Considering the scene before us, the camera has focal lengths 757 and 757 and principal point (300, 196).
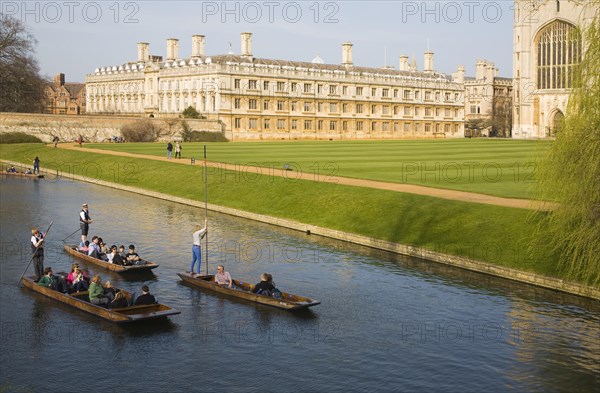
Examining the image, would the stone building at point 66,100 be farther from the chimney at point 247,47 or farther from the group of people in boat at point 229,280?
the group of people in boat at point 229,280

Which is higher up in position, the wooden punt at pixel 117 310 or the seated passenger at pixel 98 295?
the seated passenger at pixel 98 295

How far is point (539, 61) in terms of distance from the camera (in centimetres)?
10931

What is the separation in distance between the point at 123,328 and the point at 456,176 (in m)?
28.7

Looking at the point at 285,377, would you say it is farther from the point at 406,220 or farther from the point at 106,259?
the point at 406,220

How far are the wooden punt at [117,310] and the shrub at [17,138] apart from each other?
59123mm

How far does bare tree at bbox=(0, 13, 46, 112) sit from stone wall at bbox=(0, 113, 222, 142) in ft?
19.9

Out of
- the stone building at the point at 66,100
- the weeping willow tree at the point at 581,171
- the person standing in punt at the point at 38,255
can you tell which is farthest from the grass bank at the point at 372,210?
the stone building at the point at 66,100

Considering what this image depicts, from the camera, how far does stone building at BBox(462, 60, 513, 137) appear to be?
145 meters

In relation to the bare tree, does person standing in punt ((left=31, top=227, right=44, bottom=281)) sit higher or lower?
lower

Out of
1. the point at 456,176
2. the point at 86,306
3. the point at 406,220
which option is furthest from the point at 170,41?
the point at 86,306

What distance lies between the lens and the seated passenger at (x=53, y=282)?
75.5 ft

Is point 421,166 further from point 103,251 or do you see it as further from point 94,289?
point 94,289

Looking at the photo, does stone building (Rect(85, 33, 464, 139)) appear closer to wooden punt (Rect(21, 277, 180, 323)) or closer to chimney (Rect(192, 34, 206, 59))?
chimney (Rect(192, 34, 206, 59))

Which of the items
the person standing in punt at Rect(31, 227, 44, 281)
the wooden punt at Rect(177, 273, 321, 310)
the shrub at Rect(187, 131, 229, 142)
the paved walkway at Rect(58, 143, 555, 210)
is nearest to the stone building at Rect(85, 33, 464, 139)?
the shrub at Rect(187, 131, 229, 142)
